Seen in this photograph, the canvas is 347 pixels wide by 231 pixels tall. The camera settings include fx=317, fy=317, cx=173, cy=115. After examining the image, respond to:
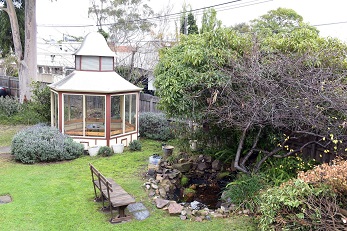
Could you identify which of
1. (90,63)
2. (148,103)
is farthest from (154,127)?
(90,63)

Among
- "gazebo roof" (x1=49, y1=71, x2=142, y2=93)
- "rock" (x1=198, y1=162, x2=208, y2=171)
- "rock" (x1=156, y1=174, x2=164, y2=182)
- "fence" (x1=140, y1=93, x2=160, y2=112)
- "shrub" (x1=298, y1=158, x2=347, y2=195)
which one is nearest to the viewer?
"shrub" (x1=298, y1=158, x2=347, y2=195)

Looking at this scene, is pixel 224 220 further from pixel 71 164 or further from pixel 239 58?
pixel 71 164

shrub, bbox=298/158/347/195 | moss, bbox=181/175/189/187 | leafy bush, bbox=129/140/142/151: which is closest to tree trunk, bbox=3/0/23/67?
leafy bush, bbox=129/140/142/151

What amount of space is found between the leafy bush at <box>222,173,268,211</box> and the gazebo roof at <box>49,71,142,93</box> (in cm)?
591

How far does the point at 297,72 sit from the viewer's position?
6.64 metres

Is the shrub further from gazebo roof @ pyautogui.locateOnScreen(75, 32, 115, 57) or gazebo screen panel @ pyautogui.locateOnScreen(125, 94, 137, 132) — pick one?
gazebo roof @ pyautogui.locateOnScreen(75, 32, 115, 57)

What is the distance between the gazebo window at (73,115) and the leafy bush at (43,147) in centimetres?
71

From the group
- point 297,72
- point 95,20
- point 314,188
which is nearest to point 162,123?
point 297,72

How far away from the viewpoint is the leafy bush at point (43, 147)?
31.4 feet

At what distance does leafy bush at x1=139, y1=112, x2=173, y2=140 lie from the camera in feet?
42.8

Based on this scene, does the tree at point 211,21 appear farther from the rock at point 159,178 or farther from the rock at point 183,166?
the rock at point 159,178

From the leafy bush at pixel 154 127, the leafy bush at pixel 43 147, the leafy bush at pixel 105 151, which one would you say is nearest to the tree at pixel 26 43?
the leafy bush at pixel 154 127

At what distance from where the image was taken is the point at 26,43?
16.5 meters

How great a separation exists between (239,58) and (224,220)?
385 centimetres
